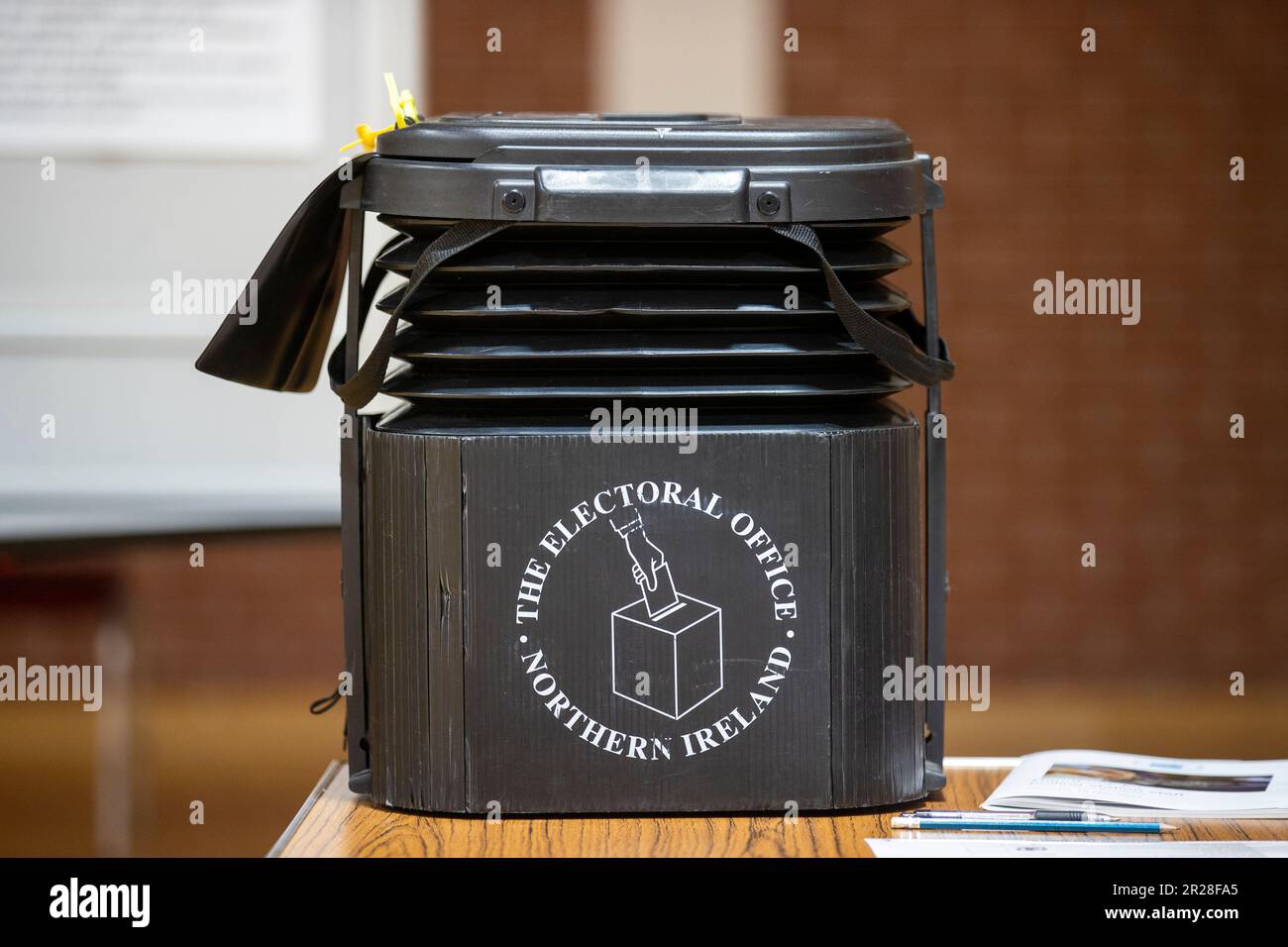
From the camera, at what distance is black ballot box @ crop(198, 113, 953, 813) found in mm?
1073

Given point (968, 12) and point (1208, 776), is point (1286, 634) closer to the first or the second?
point (968, 12)

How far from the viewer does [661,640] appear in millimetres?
1084

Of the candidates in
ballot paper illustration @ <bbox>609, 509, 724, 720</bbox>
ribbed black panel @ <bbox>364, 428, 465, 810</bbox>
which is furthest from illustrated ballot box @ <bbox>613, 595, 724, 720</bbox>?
ribbed black panel @ <bbox>364, 428, 465, 810</bbox>

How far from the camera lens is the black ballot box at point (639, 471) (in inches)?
42.3

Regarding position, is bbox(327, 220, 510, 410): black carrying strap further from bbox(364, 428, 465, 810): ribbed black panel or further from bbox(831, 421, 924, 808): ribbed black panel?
bbox(831, 421, 924, 808): ribbed black panel

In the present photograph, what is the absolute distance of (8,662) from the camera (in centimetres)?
354

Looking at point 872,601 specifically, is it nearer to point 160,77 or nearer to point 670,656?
point 670,656

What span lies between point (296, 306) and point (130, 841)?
217cm

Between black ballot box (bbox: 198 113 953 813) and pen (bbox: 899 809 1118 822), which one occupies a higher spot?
black ballot box (bbox: 198 113 953 813)

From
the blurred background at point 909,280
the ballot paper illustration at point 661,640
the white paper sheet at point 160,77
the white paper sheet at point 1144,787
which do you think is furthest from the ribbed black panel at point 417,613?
the white paper sheet at point 160,77

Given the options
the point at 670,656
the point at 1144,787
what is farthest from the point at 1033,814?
the point at 670,656

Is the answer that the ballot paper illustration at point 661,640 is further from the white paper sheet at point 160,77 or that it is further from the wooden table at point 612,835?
the white paper sheet at point 160,77
